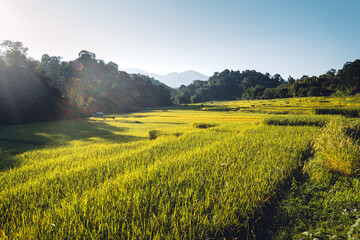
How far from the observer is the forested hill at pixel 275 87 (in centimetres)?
2767

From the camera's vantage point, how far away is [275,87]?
9525 centimetres

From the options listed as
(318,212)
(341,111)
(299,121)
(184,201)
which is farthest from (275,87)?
(184,201)

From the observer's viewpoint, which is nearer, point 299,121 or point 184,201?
point 184,201

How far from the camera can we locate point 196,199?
8.11 feet

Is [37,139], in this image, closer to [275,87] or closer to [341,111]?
[341,111]

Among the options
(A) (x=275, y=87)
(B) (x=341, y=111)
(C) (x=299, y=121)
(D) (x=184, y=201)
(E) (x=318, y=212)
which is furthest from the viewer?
(A) (x=275, y=87)

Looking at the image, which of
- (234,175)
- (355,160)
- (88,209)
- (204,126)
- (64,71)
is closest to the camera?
(88,209)

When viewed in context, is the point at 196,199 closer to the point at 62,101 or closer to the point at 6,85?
the point at 6,85

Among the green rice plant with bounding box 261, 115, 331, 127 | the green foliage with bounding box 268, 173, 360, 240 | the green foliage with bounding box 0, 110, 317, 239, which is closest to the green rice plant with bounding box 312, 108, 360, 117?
the green rice plant with bounding box 261, 115, 331, 127

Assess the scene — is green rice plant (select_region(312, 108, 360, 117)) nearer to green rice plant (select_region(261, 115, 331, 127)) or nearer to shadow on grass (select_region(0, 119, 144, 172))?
green rice plant (select_region(261, 115, 331, 127))

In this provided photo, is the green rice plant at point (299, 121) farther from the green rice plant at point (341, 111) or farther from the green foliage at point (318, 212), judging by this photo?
the green foliage at point (318, 212)

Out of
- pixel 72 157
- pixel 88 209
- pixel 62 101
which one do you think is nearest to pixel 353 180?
pixel 88 209

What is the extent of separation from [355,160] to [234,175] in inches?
124

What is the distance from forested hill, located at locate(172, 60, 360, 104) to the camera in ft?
90.8
